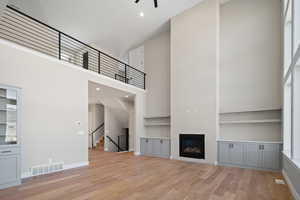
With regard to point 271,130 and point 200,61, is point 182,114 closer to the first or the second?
point 200,61

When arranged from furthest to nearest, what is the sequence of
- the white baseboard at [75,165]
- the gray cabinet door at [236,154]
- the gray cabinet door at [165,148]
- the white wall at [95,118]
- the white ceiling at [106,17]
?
the white wall at [95,118] → the gray cabinet door at [165,148] → the white ceiling at [106,17] → the gray cabinet door at [236,154] → the white baseboard at [75,165]

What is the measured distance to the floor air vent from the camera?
4.28 metres

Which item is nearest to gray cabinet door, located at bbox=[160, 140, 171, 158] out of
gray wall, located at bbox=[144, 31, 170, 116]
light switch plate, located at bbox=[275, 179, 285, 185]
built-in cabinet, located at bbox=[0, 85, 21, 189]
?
gray wall, located at bbox=[144, 31, 170, 116]

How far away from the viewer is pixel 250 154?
550 centimetres

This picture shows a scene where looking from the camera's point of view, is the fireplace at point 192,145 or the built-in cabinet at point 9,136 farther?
the fireplace at point 192,145

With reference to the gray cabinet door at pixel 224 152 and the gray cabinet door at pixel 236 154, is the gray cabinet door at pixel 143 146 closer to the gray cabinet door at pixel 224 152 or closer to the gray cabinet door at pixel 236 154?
the gray cabinet door at pixel 224 152

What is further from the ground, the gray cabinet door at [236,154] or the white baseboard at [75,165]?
the gray cabinet door at [236,154]

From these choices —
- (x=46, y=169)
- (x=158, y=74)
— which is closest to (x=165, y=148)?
(x=158, y=74)

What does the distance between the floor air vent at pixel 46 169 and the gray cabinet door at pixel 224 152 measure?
5.05 metres

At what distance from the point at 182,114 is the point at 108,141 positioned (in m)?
5.00

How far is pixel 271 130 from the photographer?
5789mm

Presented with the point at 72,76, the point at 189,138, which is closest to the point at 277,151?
the point at 189,138

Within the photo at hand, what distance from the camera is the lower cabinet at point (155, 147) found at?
7327 mm

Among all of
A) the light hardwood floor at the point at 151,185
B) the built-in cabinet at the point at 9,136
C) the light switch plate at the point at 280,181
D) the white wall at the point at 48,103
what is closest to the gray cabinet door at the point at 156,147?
the light hardwood floor at the point at 151,185
